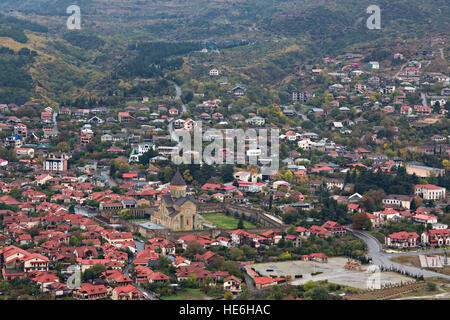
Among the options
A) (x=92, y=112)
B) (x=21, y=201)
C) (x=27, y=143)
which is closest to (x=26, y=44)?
(x=92, y=112)

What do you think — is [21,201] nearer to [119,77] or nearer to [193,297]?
[193,297]

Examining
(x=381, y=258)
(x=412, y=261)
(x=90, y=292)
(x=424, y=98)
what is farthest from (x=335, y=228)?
(x=424, y=98)

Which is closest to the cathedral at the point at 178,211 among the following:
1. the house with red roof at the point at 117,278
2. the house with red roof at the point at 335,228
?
the house with red roof at the point at 335,228

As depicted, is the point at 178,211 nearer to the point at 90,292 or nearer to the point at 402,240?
the point at 402,240

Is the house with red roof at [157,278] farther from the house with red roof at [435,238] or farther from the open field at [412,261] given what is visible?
the house with red roof at [435,238]

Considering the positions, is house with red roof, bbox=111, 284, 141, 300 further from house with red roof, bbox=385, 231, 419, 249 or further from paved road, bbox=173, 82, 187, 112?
paved road, bbox=173, 82, 187, 112
